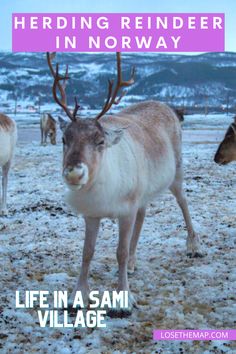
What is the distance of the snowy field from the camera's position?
3180mm

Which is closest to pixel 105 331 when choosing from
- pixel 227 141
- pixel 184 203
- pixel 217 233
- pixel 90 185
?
pixel 90 185

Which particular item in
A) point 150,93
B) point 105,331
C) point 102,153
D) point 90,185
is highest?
point 150,93

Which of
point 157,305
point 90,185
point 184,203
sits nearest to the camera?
point 90,185

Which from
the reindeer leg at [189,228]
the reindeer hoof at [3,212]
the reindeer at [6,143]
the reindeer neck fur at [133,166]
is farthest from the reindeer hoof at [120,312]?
the reindeer at [6,143]

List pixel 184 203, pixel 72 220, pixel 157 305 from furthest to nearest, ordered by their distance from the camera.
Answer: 1. pixel 72 220
2. pixel 184 203
3. pixel 157 305

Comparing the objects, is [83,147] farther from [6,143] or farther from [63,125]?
[6,143]

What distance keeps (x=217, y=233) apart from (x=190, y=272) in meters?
1.25

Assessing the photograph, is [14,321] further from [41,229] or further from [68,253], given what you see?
[41,229]

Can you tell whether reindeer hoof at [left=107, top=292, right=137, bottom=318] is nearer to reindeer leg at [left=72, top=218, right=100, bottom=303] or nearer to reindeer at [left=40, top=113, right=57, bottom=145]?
reindeer leg at [left=72, top=218, right=100, bottom=303]

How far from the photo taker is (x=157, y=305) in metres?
3.72

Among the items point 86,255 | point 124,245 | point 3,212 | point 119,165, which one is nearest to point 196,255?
point 124,245

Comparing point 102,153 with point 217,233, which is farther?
point 217,233

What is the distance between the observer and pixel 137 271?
175 inches

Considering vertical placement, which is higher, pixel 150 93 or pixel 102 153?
pixel 150 93
